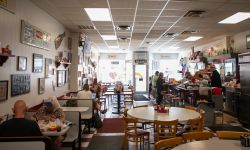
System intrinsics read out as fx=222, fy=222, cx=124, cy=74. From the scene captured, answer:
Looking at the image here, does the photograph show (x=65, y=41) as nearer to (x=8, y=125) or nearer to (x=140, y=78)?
(x=8, y=125)

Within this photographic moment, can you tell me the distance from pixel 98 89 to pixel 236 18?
5.31 metres

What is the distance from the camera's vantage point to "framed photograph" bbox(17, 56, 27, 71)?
4446 mm

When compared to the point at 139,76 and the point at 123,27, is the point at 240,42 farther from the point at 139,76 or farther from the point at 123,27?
the point at 139,76

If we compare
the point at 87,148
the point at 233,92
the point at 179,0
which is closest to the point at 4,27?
the point at 87,148

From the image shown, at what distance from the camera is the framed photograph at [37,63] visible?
5.24 m

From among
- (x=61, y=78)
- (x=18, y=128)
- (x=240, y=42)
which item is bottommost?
(x=18, y=128)

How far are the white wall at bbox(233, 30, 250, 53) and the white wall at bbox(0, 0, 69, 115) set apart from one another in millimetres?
7188

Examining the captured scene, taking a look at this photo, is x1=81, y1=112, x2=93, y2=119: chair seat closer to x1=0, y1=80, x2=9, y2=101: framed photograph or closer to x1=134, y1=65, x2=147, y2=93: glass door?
x1=0, y1=80, x2=9, y2=101: framed photograph

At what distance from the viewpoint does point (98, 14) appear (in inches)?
249

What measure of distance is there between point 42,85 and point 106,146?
229 cm

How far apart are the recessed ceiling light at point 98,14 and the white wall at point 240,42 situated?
18.5 ft

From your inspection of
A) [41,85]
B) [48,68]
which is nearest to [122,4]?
[48,68]

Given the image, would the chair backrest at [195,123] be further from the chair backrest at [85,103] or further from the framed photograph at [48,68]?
the framed photograph at [48,68]

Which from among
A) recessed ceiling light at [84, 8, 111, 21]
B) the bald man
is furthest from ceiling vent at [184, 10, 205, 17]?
the bald man
